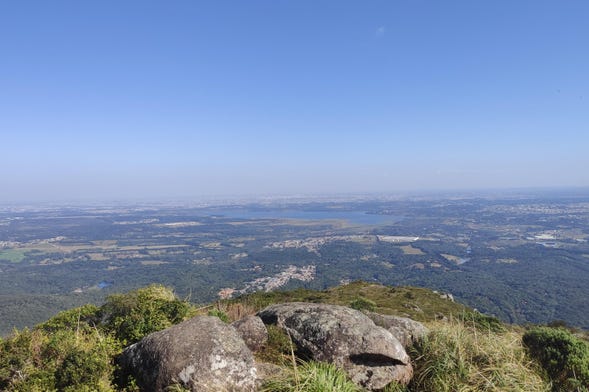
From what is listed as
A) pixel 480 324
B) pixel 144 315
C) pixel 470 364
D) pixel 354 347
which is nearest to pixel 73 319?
pixel 144 315

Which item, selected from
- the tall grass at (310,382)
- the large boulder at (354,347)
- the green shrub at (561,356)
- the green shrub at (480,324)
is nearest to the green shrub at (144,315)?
the large boulder at (354,347)

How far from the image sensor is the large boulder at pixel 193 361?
540cm

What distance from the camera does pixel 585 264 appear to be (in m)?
112

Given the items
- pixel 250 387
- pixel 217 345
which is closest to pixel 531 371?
pixel 250 387

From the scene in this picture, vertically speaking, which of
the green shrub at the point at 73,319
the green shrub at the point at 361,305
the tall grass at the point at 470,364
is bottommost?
the green shrub at the point at 361,305

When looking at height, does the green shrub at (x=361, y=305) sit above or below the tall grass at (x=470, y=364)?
below

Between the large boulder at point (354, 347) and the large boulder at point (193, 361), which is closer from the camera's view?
the large boulder at point (193, 361)

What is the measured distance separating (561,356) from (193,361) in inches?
290

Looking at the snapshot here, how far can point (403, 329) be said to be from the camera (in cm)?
797

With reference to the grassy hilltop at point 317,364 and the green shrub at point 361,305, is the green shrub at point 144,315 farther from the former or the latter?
the green shrub at point 361,305

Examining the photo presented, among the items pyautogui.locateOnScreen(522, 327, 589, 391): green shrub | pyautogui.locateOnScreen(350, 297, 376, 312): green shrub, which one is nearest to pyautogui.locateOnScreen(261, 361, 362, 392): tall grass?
pyautogui.locateOnScreen(522, 327, 589, 391): green shrub

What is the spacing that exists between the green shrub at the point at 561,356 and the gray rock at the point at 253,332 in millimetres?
5739

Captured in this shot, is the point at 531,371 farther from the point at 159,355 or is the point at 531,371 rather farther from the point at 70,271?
the point at 70,271

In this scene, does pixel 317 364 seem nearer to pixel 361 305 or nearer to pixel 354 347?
pixel 354 347
